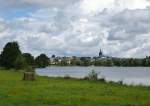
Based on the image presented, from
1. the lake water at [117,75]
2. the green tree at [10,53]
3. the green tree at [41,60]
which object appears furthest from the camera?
the green tree at [41,60]

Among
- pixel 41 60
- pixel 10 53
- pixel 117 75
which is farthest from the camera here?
pixel 41 60

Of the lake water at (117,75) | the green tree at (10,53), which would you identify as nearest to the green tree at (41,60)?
the lake water at (117,75)

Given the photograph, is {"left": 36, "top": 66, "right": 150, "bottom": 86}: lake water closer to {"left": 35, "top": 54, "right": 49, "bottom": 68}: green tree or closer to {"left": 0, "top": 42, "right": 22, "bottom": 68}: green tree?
{"left": 0, "top": 42, "right": 22, "bottom": 68}: green tree

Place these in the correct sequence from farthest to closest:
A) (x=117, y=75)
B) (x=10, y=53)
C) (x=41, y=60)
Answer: (x=41, y=60)
(x=10, y=53)
(x=117, y=75)

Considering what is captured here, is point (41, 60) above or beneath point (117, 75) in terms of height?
above

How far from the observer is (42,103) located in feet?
79.8

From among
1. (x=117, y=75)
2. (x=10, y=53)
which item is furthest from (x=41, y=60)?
(x=117, y=75)

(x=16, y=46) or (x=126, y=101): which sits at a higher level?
(x=16, y=46)

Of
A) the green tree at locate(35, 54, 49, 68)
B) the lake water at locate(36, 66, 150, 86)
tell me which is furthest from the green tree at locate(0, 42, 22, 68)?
the green tree at locate(35, 54, 49, 68)

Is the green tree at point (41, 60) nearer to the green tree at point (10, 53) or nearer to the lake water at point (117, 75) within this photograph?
the lake water at point (117, 75)

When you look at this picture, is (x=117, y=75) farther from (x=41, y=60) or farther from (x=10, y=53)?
(x=41, y=60)

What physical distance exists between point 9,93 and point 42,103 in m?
6.09

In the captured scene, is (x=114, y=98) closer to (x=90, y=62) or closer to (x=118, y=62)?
(x=118, y=62)

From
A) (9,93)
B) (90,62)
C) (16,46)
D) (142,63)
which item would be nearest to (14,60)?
(16,46)
